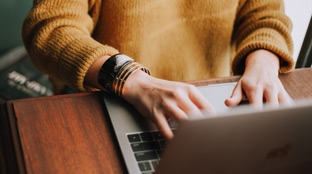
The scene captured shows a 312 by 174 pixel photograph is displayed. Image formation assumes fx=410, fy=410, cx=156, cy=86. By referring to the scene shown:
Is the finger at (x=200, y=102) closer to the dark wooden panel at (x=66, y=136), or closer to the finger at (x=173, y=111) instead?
the finger at (x=173, y=111)

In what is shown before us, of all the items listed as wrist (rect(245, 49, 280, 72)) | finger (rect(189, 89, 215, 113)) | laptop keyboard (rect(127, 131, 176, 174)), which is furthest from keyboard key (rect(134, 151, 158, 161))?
wrist (rect(245, 49, 280, 72))

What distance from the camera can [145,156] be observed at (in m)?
0.61

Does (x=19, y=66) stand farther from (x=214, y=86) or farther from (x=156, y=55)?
(x=214, y=86)

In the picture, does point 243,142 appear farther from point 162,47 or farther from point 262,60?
point 162,47

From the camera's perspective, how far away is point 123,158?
0.60 meters

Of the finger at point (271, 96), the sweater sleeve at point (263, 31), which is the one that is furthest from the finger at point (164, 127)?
the sweater sleeve at point (263, 31)

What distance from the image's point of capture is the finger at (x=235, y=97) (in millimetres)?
707

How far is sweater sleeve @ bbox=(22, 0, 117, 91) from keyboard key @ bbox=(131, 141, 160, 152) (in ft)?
0.65

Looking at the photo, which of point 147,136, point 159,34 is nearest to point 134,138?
point 147,136

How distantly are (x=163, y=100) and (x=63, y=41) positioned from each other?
0.25 meters

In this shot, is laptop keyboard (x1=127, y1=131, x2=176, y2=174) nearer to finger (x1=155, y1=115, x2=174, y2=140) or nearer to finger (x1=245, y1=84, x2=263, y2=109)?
finger (x1=155, y1=115, x2=174, y2=140)

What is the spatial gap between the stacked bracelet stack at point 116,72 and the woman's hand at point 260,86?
182 mm

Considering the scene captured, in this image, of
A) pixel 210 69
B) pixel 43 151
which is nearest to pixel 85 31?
pixel 43 151

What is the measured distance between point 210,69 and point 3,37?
848mm
